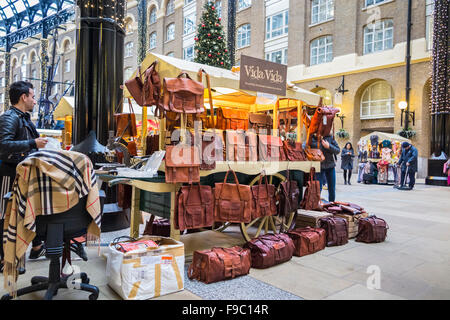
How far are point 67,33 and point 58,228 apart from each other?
3968cm

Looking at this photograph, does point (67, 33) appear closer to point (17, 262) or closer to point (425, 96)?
point (425, 96)

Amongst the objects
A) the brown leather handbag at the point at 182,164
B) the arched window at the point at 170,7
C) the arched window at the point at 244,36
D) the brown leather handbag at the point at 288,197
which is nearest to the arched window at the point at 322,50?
the arched window at the point at 244,36

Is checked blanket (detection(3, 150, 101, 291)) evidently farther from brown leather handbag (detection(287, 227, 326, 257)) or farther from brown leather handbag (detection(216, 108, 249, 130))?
brown leather handbag (detection(216, 108, 249, 130))

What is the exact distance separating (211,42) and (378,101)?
1308 cm

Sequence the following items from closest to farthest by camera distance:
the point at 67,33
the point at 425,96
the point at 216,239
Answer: the point at 216,239
the point at 425,96
the point at 67,33

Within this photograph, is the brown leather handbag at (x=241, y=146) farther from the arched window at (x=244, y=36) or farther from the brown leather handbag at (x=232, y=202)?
the arched window at (x=244, y=36)

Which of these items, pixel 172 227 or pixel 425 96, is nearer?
pixel 172 227

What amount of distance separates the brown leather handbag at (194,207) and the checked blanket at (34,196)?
120 cm

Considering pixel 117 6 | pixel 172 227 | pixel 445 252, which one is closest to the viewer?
pixel 172 227

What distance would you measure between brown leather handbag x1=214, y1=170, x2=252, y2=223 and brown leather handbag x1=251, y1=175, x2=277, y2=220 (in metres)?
0.22

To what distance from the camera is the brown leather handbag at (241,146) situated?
398 cm

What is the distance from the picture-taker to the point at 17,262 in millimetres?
2416
